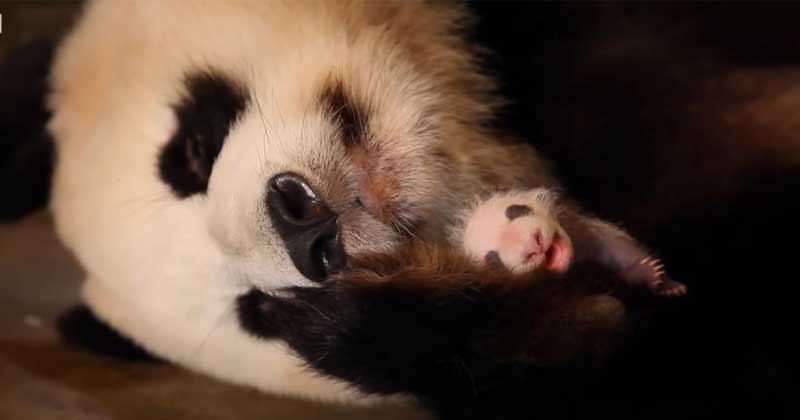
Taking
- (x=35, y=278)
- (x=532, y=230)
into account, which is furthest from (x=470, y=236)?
(x=35, y=278)

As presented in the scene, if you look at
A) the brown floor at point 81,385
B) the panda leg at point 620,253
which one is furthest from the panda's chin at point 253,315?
the panda leg at point 620,253

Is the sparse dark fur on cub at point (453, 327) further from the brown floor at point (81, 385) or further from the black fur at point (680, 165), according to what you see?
the brown floor at point (81, 385)

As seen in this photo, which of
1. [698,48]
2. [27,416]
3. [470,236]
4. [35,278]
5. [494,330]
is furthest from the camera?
[35,278]

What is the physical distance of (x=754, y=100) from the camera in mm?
1308

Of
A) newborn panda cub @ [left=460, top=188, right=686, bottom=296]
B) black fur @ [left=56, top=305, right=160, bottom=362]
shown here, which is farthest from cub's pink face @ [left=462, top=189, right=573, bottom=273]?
black fur @ [left=56, top=305, right=160, bottom=362]

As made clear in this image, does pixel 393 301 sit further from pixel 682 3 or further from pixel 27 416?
pixel 682 3

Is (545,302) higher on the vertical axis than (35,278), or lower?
lower

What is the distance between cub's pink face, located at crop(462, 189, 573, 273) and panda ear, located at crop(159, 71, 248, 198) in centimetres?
36

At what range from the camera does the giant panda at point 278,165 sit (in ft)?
3.42

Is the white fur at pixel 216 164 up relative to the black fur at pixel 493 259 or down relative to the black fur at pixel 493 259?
up

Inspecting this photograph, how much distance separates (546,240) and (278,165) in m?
0.32

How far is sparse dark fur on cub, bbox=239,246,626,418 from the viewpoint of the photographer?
955 mm

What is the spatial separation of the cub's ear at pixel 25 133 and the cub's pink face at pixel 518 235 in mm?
838

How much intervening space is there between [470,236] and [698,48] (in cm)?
55
